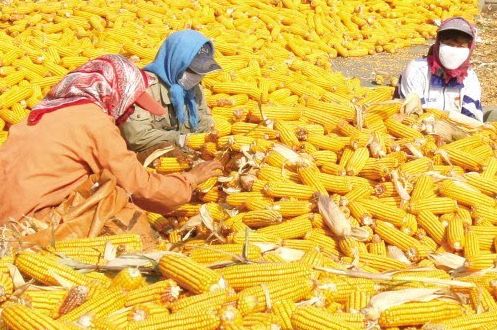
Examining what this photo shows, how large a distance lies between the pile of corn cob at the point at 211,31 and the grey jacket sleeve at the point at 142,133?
5.25 feet

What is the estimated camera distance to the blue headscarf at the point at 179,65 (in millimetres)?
5887

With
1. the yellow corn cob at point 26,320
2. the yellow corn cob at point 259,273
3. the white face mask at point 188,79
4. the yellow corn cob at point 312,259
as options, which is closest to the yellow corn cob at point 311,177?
the yellow corn cob at point 312,259

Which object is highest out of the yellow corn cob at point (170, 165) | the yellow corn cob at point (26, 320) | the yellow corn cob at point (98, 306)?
the yellow corn cob at point (26, 320)

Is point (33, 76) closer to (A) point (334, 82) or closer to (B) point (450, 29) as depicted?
(A) point (334, 82)

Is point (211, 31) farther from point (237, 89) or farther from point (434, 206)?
point (434, 206)

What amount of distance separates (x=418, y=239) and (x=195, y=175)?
1.76m

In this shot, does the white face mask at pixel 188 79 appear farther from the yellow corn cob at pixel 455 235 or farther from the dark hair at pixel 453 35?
the dark hair at pixel 453 35

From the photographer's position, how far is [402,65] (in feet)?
34.3

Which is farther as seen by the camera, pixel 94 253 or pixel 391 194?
pixel 391 194

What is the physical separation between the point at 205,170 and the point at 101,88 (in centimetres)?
114

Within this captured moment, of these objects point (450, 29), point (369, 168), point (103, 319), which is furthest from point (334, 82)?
point (103, 319)

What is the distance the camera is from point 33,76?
7.21 metres

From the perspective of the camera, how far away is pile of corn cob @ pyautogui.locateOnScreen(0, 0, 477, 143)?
7367mm

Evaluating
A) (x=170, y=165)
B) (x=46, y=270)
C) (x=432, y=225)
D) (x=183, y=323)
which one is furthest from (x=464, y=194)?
(x=46, y=270)
